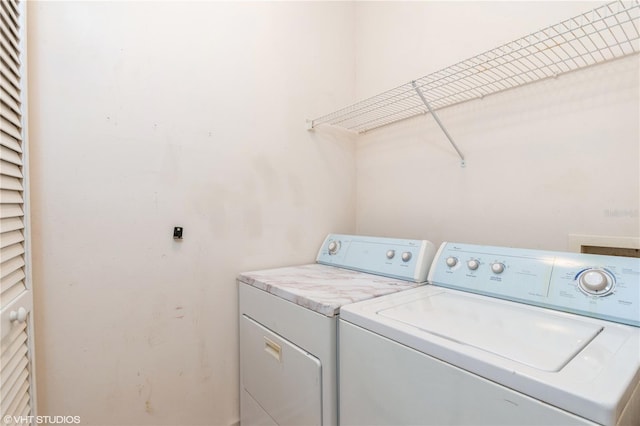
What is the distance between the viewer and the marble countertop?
1.04 meters

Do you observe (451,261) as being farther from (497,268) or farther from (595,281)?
(595,281)

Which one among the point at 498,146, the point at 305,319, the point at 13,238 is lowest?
the point at 305,319

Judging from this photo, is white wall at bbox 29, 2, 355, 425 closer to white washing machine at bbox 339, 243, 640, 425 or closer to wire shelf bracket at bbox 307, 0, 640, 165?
wire shelf bracket at bbox 307, 0, 640, 165

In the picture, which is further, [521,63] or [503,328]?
[521,63]

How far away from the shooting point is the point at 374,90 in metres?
1.88

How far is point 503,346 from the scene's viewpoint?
2.23 ft

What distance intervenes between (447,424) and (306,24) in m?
1.90

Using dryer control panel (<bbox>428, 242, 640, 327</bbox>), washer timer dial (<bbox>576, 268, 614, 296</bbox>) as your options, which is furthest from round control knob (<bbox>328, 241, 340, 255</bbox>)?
washer timer dial (<bbox>576, 268, 614, 296</bbox>)

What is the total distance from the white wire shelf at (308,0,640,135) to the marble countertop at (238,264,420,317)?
73 centimetres

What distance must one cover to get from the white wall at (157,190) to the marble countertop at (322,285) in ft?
0.53

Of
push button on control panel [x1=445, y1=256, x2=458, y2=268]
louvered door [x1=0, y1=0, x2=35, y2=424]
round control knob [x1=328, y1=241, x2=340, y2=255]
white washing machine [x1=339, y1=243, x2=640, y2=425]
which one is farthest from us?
round control knob [x1=328, y1=241, x2=340, y2=255]

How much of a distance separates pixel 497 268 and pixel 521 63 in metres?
0.80

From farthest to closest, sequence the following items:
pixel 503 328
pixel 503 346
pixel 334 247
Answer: pixel 334 247, pixel 503 328, pixel 503 346

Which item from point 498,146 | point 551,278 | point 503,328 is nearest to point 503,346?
point 503,328
